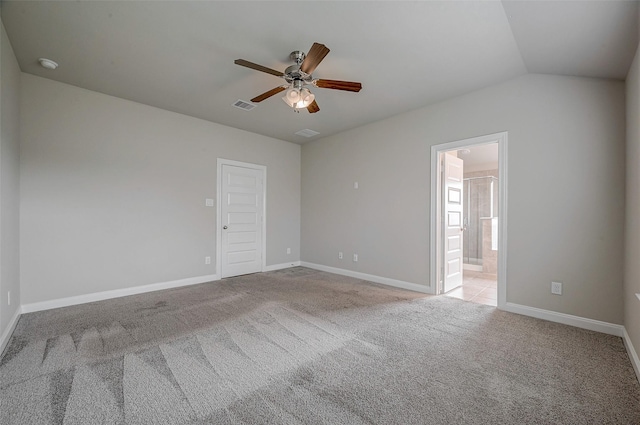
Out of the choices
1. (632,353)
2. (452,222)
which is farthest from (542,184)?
(632,353)

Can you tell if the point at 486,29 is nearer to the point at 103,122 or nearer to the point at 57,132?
the point at 103,122

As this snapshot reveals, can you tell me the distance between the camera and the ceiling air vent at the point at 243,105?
3955 mm

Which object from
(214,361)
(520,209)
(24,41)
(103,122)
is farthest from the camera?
(103,122)

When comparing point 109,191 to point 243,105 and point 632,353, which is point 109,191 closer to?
point 243,105

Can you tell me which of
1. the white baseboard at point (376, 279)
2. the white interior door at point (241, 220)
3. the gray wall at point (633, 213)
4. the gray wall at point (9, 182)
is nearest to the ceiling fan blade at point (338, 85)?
the gray wall at point (633, 213)

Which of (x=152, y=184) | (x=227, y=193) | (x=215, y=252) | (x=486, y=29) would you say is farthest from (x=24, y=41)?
(x=486, y=29)

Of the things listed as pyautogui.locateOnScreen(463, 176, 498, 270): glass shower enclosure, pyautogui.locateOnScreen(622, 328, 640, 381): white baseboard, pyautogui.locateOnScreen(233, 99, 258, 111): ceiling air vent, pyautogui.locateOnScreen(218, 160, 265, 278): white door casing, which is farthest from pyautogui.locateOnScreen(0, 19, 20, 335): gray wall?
pyautogui.locateOnScreen(463, 176, 498, 270): glass shower enclosure

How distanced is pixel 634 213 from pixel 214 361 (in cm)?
362

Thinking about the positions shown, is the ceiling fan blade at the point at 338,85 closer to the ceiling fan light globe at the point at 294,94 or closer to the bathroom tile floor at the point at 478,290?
the ceiling fan light globe at the point at 294,94

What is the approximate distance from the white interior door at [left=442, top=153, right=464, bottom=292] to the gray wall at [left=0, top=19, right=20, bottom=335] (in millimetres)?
4913

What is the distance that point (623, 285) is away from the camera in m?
2.62

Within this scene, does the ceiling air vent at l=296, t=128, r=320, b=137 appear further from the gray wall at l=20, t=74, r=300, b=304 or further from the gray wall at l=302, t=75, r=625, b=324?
the gray wall at l=302, t=75, r=625, b=324

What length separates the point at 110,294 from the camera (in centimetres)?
374

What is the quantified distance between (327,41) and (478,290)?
13.6ft
